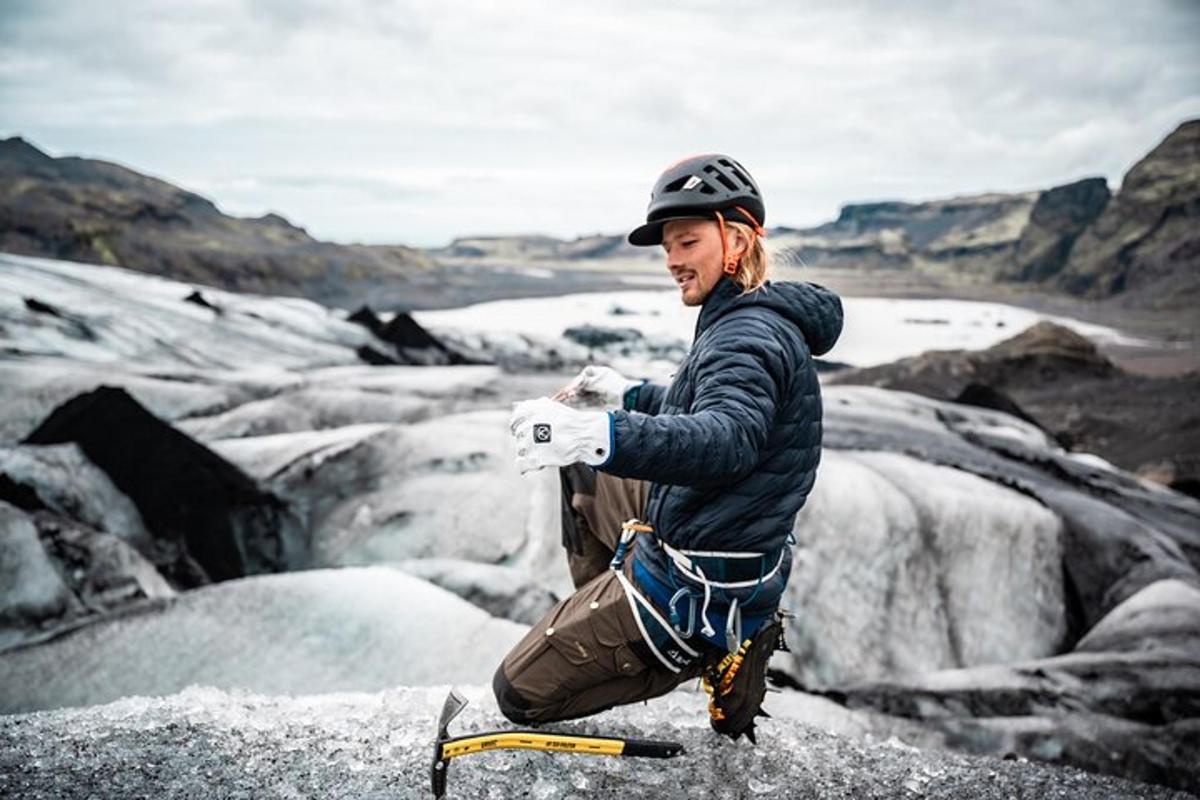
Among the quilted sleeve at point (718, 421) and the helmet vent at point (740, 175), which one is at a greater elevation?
the helmet vent at point (740, 175)

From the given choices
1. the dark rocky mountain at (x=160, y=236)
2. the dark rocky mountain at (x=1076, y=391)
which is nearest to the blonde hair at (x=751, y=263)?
the dark rocky mountain at (x=1076, y=391)

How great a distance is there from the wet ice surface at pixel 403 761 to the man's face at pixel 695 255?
2.14 m

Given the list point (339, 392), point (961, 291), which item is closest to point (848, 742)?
point (339, 392)

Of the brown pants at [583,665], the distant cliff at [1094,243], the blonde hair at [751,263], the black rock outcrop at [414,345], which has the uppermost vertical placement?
the distant cliff at [1094,243]

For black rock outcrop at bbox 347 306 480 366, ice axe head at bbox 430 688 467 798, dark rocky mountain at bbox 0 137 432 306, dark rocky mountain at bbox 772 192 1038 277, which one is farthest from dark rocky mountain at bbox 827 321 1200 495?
dark rocky mountain at bbox 772 192 1038 277

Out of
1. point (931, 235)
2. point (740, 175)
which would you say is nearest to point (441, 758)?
point (740, 175)

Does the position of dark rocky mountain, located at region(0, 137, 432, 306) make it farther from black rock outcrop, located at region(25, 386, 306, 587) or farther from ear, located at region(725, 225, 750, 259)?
ear, located at region(725, 225, 750, 259)

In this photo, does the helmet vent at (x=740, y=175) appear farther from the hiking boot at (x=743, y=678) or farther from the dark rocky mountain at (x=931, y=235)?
the dark rocky mountain at (x=931, y=235)

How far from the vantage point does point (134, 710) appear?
3973 mm

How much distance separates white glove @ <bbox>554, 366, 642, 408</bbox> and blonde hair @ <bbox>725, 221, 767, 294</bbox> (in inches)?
39.3

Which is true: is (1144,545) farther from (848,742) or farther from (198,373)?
(198,373)

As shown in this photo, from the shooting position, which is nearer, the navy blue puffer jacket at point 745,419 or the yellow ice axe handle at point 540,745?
the navy blue puffer jacket at point 745,419

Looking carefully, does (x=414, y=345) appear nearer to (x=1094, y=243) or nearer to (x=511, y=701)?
(x=511, y=701)

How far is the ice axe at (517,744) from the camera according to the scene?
10.9 ft
